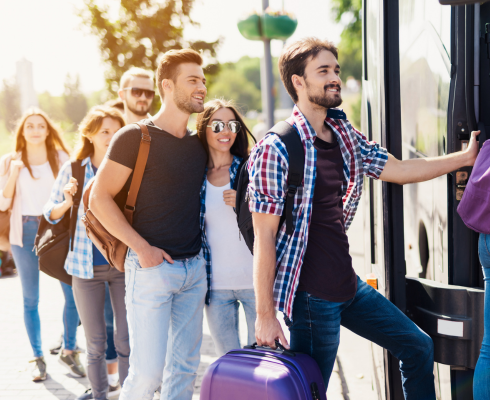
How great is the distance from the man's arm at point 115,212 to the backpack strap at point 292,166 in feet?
2.50

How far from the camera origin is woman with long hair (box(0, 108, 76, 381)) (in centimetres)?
420

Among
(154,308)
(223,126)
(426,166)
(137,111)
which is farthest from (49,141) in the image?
(426,166)

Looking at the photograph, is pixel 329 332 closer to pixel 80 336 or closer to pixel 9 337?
pixel 80 336

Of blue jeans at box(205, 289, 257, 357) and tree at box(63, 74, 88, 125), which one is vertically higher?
tree at box(63, 74, 88, 125)

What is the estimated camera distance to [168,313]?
2648 millimetres

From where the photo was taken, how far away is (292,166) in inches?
81.1

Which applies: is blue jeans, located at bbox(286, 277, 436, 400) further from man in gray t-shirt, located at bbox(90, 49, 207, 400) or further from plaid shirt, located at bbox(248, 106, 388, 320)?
man in gray t-shirt, located at bbox(90, 49, 207, 400)

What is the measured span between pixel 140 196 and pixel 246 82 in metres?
106

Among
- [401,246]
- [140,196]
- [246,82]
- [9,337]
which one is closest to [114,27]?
[9,337]

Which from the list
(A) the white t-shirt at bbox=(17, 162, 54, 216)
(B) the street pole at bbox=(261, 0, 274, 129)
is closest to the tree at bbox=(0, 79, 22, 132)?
(B) the street pole at bbox=(261, 0, 274, 129)

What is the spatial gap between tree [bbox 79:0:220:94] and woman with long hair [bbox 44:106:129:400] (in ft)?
20.9

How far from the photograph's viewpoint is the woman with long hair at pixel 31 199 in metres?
4.20

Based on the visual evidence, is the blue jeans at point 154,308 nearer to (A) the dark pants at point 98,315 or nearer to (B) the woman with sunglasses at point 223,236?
(B) the woman with sunglasses at point 223,236

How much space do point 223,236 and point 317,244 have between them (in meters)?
0.81
